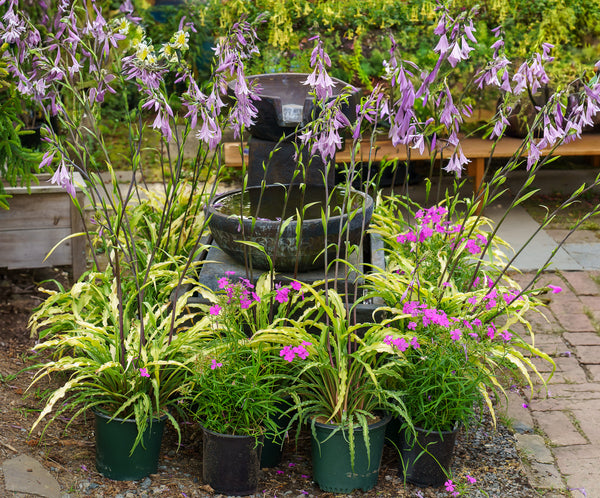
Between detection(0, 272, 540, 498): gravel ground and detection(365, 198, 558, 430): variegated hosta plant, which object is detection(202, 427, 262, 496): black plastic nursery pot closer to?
detection(0, 272, 540, 498): gravel ground

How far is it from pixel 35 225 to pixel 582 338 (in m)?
3.09

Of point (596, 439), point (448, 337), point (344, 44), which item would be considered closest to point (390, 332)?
point (448, 337)

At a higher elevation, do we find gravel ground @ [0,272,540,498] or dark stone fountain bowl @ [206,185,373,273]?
dark stone fountain bowl @ [206,185,373,273]

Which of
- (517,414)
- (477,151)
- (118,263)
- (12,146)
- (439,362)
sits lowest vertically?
(517,414)

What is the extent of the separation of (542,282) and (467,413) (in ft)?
7.25

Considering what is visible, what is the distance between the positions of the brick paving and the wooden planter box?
8.40 ft

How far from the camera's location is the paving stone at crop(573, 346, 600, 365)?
3887mm

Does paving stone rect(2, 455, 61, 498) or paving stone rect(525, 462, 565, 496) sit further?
paving stone rect(525, 462, 565, 496)

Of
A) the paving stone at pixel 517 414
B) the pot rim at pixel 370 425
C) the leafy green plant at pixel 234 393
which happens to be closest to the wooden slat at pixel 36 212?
the leafy green plant at pixel 234 393

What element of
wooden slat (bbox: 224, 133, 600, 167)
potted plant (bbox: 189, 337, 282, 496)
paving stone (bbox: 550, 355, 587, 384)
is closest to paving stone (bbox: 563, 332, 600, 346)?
paving stone (bbox: 550, 355, 587, 384)

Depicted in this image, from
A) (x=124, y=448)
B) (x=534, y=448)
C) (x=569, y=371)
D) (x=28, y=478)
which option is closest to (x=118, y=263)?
(x=124, y=448)

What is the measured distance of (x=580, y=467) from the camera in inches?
119

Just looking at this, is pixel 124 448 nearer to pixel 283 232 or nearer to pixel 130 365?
pixel 130 365

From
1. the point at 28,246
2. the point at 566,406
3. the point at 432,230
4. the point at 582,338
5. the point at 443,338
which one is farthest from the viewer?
the point at 28,246
